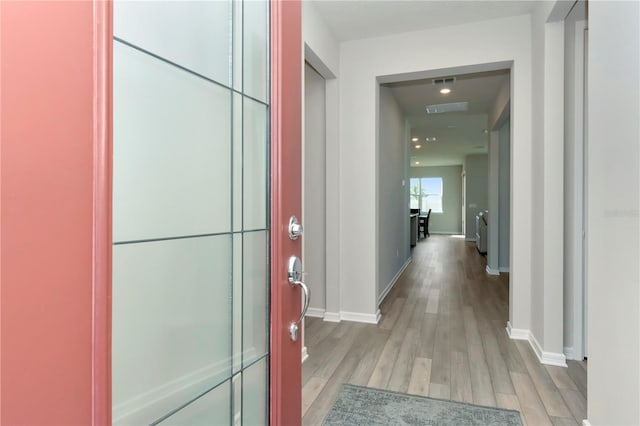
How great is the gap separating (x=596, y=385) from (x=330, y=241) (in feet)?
7.66

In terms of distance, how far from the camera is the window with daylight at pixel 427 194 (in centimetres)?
1418

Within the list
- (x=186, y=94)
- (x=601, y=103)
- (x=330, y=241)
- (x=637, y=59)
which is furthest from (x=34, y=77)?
(x=330, y=241)

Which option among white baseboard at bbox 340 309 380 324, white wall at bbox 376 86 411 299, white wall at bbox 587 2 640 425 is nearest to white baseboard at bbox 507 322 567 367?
white wall at bbox 587 2 640 425

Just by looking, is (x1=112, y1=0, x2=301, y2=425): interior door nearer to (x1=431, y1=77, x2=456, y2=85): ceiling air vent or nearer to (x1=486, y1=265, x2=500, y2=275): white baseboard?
(x1=431, y1=77, x2=456, y2=85): ceiling air vent

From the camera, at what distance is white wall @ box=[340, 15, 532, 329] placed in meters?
3.07

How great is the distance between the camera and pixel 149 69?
0.71 m

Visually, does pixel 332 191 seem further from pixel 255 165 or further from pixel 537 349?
pixel 255 165

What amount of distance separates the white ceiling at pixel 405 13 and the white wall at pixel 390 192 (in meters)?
0.98

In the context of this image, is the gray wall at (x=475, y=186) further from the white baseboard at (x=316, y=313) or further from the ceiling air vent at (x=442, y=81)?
the white baseboard at (x=316, y=313)

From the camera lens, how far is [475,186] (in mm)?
11000

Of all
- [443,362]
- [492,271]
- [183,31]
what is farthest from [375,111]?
[492,271]

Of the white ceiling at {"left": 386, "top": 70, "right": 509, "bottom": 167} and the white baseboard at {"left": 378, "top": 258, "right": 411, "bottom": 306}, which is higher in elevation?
the white ceiling at {"left": 386, "top": 70, "right": 509, "bottom": 167}

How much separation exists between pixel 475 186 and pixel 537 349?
8976 mm

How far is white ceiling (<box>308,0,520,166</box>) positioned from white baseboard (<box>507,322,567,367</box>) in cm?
261
